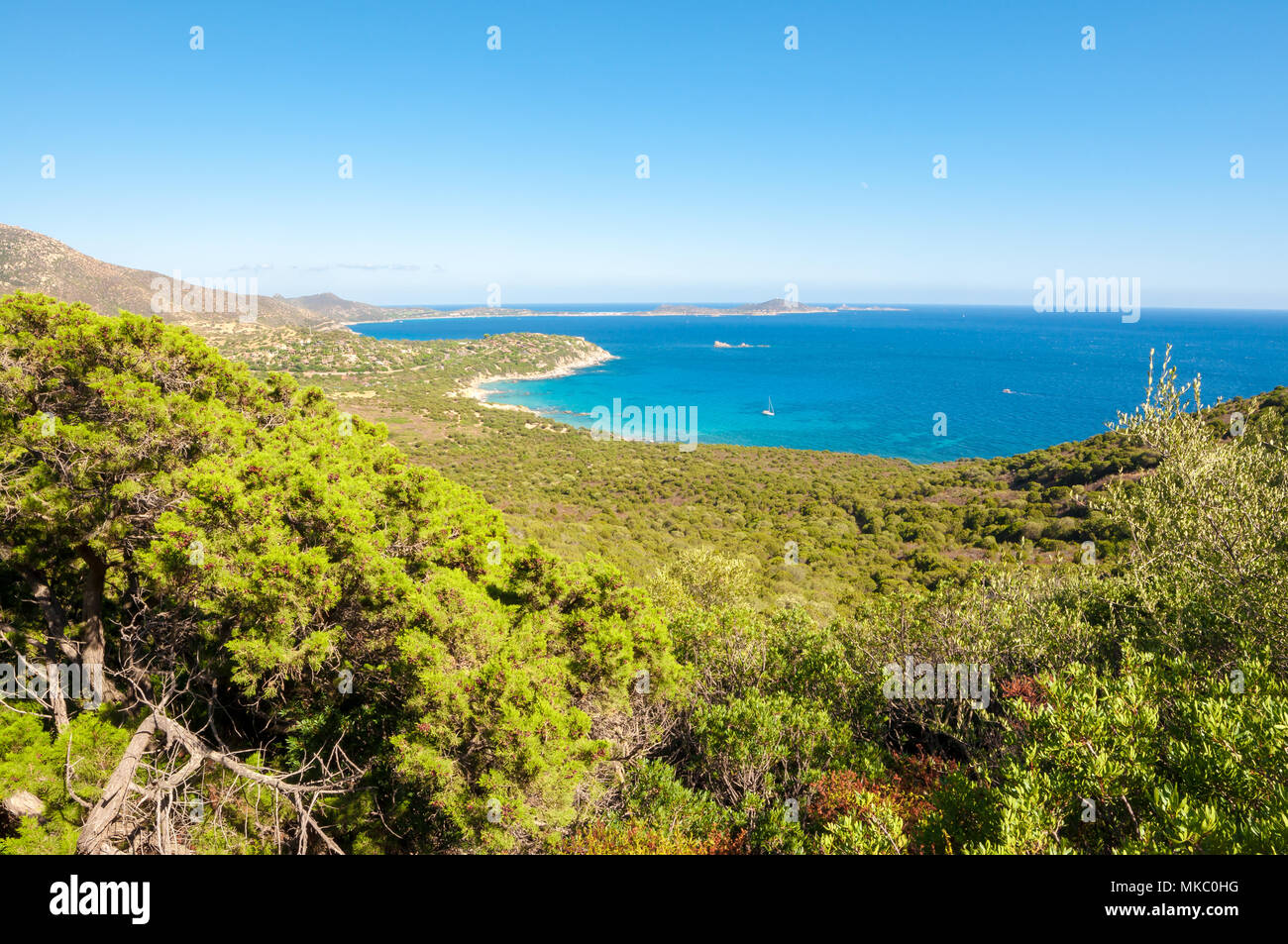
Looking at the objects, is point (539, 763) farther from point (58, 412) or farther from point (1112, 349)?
point (1112, 349)

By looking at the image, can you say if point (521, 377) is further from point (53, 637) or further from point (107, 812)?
point (107, 812)

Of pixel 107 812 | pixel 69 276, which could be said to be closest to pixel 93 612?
pixel 107 812

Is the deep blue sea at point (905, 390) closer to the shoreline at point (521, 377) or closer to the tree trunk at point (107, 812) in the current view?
the shoreline at point (521, 377)

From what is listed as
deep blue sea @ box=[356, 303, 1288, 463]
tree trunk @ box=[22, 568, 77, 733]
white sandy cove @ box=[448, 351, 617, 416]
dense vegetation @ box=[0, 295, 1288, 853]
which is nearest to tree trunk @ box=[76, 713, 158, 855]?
dense vegetation @ box=[0, 295, 1288, 853]

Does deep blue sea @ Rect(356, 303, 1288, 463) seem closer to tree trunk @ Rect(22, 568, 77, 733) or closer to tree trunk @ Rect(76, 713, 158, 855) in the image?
tree trunk @ Rect(22, 568, 77, 733)

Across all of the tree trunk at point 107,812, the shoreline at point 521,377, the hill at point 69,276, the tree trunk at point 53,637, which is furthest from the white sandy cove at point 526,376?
the tree trunk at point 107,812
